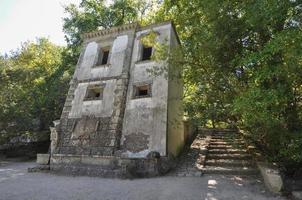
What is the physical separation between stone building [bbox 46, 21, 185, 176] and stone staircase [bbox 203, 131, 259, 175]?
1841 millimetres

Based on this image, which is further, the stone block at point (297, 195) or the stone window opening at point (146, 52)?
the stone window opening at point (146, 52)

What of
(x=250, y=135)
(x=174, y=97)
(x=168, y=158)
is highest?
(x=174, y=97)

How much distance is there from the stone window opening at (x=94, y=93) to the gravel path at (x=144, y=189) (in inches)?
212

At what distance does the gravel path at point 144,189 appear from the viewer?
6305mm

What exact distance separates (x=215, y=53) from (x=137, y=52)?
6.10 m

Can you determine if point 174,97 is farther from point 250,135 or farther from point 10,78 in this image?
point 10,78

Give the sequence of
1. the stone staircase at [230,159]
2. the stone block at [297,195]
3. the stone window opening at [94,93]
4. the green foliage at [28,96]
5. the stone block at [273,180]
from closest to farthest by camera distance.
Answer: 1. the stone block at [297,195]
2. the stone block at [273,180]
3. the stone staircase at [230,159]
4. the stone window opening at [94,93]
5. the green foliage at [28,96]

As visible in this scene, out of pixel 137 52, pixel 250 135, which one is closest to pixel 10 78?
pixel 137 52

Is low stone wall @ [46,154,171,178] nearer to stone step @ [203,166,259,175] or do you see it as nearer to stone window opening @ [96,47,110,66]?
stone step @ [203,166,259,175]

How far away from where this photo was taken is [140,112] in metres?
11.9

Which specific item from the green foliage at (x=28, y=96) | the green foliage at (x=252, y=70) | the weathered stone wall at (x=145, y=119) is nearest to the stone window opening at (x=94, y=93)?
the weathered stone wall at (x=145, y=119)

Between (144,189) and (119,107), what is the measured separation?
5.78 meters

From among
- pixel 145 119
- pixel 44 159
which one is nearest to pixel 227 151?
pixel 145 119

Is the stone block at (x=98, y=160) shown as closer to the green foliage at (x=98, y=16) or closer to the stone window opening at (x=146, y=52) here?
the stone window opening at (x=146, y=52)
